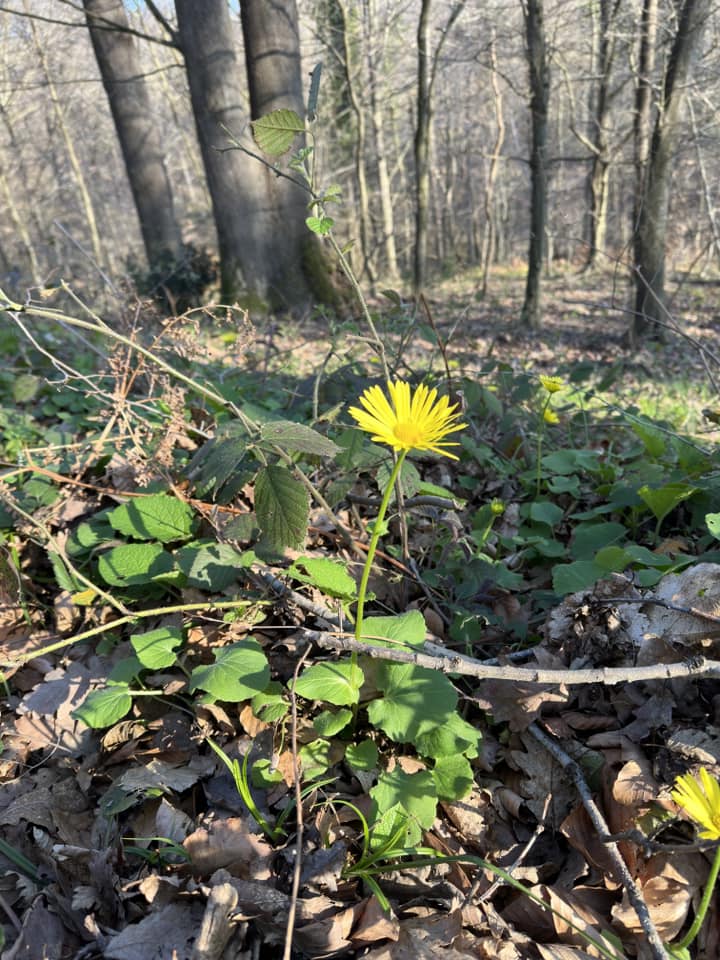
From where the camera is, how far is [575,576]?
1573 millimetres

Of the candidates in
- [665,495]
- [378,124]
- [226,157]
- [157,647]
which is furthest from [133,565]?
[378,124]

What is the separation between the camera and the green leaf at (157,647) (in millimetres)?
1361

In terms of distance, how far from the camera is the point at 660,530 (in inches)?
79.4

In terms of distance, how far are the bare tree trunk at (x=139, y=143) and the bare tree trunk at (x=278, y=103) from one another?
2603mm

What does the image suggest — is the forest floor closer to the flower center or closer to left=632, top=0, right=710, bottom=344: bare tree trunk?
the flower center

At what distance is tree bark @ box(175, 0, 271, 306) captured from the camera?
7.22 meters

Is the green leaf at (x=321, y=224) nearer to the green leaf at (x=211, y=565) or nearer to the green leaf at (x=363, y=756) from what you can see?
the green leaf at (x=211, y=565)

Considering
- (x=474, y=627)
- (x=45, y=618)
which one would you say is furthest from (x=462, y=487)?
Answer: (x=45, y=618)

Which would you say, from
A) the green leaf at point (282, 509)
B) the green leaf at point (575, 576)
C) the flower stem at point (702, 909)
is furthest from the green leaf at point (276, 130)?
the flower stem at point (702, 909)

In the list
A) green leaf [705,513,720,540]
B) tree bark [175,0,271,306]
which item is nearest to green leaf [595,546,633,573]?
green leaf [705,513,720,540]

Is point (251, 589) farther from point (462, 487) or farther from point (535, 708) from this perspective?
point (462, 487)

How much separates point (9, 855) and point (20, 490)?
130 cm

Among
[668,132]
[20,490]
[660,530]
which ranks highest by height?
[668,132]

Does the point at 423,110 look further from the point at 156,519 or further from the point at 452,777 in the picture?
the point at 452,777
